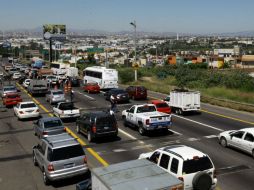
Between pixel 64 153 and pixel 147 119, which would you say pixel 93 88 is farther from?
pixel 64 153

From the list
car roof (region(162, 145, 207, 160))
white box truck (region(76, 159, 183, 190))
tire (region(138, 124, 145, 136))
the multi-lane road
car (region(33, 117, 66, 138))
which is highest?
white box truck (region(76, 159, 183, 190))

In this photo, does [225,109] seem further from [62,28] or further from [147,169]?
[62,28]

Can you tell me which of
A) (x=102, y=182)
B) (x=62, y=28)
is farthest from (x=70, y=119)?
(x=62, y=28)

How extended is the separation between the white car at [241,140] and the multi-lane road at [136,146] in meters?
0.37

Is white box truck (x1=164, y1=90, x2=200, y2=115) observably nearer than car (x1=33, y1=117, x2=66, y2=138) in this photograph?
No

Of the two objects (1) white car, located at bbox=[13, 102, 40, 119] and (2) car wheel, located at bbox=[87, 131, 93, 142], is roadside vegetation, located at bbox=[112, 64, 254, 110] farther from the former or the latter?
(2) car wheel, located at bbox=[87, 131, 93, 142]

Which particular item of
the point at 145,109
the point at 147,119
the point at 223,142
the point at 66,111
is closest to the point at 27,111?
the point at 66,111

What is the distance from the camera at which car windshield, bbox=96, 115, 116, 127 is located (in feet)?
69.0

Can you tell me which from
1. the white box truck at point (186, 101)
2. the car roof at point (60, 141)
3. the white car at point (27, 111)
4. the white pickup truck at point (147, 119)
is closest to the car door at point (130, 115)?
the white pickup truck at point (147, 119)

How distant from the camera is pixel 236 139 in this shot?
18.5 m

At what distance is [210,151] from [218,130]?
5530mm

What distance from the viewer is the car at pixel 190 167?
36.3 feet

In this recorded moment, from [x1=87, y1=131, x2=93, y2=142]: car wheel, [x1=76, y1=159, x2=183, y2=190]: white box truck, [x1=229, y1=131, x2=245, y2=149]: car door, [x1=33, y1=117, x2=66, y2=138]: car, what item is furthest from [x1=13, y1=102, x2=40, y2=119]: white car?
[x1=76, y1=159, x2=183, y2=190]: white box truck

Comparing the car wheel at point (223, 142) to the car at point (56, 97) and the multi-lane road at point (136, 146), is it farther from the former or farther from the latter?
the car at point (56, 97)
